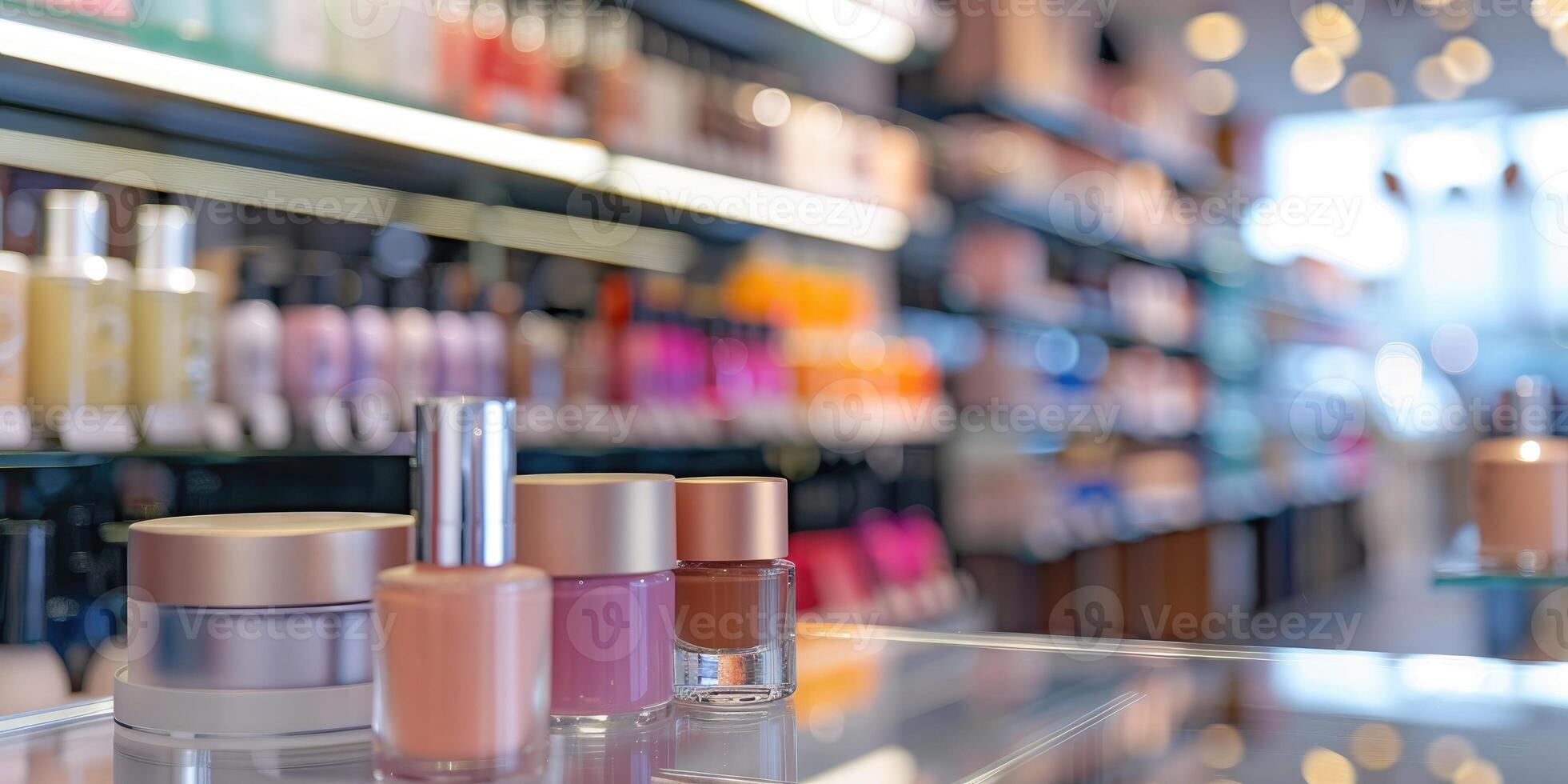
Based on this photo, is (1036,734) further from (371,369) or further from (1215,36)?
(1215,36)

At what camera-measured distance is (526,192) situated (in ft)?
A: 6.18

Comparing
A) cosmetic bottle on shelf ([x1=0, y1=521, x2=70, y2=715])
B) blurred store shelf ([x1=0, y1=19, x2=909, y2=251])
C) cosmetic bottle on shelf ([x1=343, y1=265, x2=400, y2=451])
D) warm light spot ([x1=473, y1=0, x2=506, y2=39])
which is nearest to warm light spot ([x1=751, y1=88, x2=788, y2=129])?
blurred store shelf ([x1=0, y1=19, x2=909, y2=251])

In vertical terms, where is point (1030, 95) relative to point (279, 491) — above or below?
above

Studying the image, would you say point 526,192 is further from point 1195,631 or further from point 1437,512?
point 1437,512

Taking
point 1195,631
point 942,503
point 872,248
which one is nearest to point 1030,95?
point 872,248

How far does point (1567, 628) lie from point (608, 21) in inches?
77.6

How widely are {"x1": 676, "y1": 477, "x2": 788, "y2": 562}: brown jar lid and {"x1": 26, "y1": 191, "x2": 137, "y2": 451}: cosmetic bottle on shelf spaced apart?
0.79m

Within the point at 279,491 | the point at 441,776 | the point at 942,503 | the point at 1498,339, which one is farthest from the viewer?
the point at 1498,339

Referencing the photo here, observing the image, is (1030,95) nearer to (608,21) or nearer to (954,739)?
(608,21)

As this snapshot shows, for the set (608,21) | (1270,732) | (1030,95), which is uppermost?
(1030,95)

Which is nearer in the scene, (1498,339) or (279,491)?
(279,491)

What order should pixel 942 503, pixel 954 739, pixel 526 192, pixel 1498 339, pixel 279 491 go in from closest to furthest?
pixel 954 739 < pixel 279 491 < pixel 526 192 < pixel 942 503 < pixel 1498 339

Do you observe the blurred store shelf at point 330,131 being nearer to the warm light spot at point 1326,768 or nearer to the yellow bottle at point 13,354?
the yellow bottle at point 13,354

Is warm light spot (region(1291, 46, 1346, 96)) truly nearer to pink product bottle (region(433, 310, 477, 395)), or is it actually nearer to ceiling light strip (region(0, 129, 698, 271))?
ceiling light strip (region(0, 129, 698, 271))
